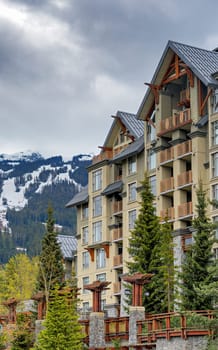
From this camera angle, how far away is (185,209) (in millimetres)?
57406

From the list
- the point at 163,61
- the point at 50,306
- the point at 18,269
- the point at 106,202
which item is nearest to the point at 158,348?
the point at 50,306

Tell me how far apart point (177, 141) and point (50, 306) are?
71.5 feet

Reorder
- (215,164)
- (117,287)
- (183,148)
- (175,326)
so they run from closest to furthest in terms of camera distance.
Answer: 1. (175,326)
2. (215,164)
3. (183,148)
4. (117,287)

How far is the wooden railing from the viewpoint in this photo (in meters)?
33.4

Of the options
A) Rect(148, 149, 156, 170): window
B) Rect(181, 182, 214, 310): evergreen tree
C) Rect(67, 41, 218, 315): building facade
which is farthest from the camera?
Rect(148, 149, 156, 170): window

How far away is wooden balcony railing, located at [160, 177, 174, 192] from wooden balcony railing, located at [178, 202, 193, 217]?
7.03 feet

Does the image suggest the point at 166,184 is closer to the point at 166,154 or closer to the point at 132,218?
the point at 166,154

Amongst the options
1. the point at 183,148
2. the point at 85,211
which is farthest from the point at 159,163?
the point at 85,211

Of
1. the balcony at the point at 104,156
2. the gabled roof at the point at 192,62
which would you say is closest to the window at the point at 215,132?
the gabled roof at the point at 192,62

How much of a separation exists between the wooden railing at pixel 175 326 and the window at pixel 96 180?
32.9 meters

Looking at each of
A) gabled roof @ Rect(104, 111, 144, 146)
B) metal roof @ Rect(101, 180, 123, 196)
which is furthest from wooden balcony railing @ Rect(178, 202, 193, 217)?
gabled roof @ Rect(104, 111, 144, 146)

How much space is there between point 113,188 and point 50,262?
12.8 metres

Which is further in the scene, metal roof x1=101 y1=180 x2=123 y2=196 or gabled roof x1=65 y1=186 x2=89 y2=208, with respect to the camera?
gabled roof x1=65 y1=186 x2=89 y2=208

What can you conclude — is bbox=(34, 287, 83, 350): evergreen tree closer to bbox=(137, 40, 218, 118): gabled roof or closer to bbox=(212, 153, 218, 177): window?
bbox=(212, 153, 218, 177): window
